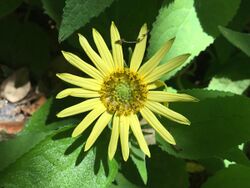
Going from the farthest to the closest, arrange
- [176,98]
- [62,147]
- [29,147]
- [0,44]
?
[0,44]
[29,147]
[62,147]
[176,98]

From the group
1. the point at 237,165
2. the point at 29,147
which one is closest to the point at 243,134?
the point at 237,165

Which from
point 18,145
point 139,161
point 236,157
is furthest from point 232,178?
point 18,145

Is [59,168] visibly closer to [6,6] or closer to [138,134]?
[138,134]

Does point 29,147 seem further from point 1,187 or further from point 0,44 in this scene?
point 0,44

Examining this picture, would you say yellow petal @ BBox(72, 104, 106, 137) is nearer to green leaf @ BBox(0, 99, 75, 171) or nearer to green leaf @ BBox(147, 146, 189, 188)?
green leaf @ BBox(0, 99, 75, 171)

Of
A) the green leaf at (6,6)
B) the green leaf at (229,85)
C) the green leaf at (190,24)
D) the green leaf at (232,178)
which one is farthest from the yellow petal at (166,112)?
the green leaf at (6,6)
